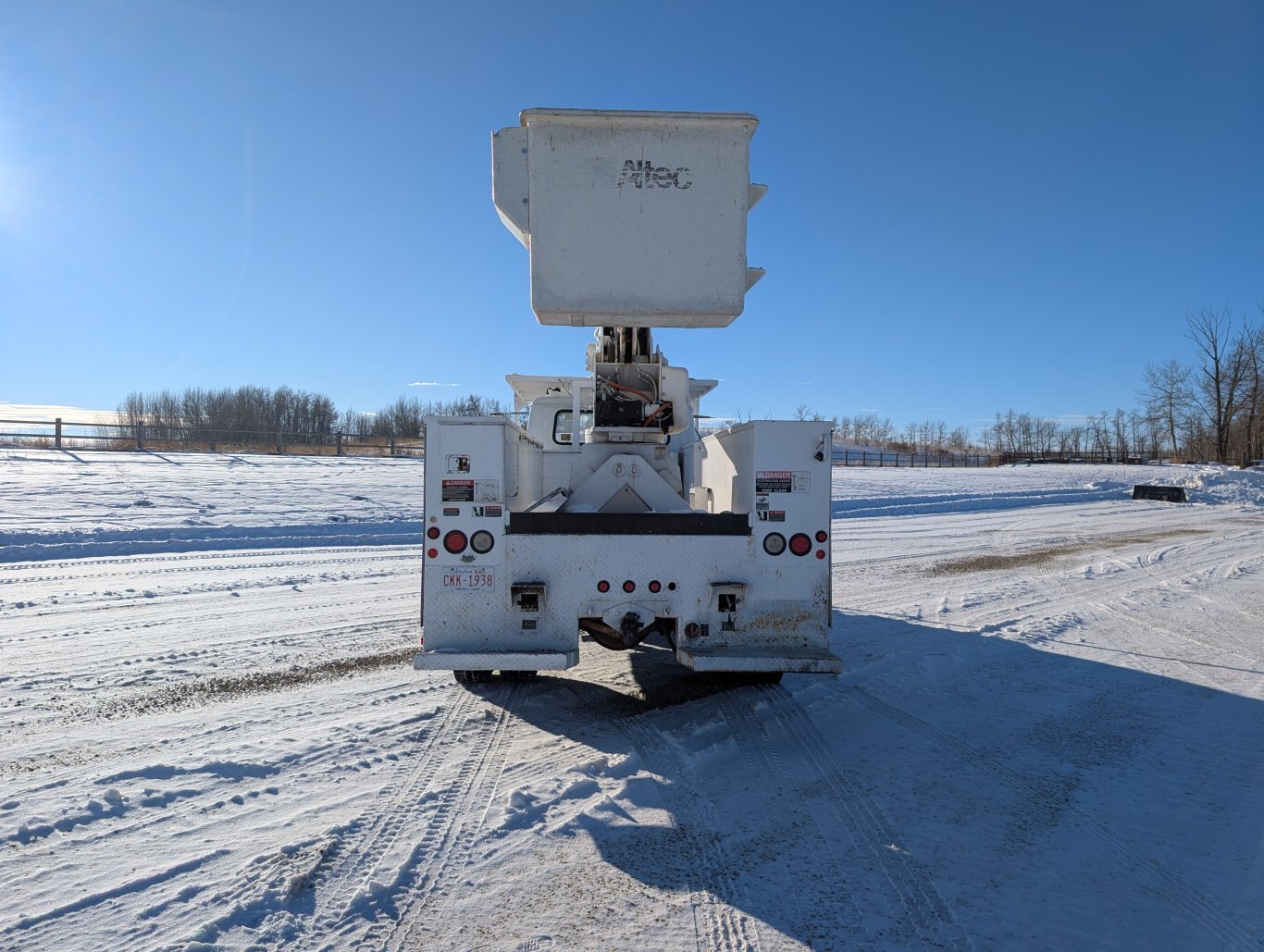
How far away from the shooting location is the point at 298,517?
1334cm

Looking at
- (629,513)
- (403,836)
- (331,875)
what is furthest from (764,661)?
(331,875)

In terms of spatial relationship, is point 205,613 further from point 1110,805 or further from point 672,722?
point 1110,805

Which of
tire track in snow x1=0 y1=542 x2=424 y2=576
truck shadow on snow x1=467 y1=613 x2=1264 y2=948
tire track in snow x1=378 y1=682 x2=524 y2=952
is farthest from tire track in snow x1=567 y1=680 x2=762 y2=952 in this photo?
tire track in snow x1=0 y1=542 x2=424 y2=576

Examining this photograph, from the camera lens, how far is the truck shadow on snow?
9.01ft

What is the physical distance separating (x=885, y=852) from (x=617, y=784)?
131 cm

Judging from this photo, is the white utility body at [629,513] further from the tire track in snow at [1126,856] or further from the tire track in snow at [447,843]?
the tire track in snow at [1126,856]

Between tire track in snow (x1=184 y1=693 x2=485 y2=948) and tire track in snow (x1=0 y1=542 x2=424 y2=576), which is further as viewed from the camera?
tire track in snow (x1=0 y1=542 x2=424 y2=576)

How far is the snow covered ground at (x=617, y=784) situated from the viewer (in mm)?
2674

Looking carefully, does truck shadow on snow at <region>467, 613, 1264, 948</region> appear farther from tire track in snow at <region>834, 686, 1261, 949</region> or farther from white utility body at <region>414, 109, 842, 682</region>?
white utility body at <region>414, 109, 842, 682</region>

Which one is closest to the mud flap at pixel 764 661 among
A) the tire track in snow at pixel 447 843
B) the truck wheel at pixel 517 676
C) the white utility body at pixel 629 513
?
the white utility body at pixel 629 513

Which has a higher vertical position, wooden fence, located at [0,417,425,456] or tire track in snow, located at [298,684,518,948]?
wooden fence, located at [0,417,425,456]

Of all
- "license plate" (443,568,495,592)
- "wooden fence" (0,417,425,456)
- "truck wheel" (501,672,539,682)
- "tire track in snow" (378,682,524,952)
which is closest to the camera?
"tire track in snow" (378,682,524,952)

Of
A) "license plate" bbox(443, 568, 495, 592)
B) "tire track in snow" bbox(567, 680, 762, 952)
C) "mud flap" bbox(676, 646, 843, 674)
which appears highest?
"license plate" bbox(443, 568, 495, 592)

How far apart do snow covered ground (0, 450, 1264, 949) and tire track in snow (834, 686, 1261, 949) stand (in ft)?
0.06
